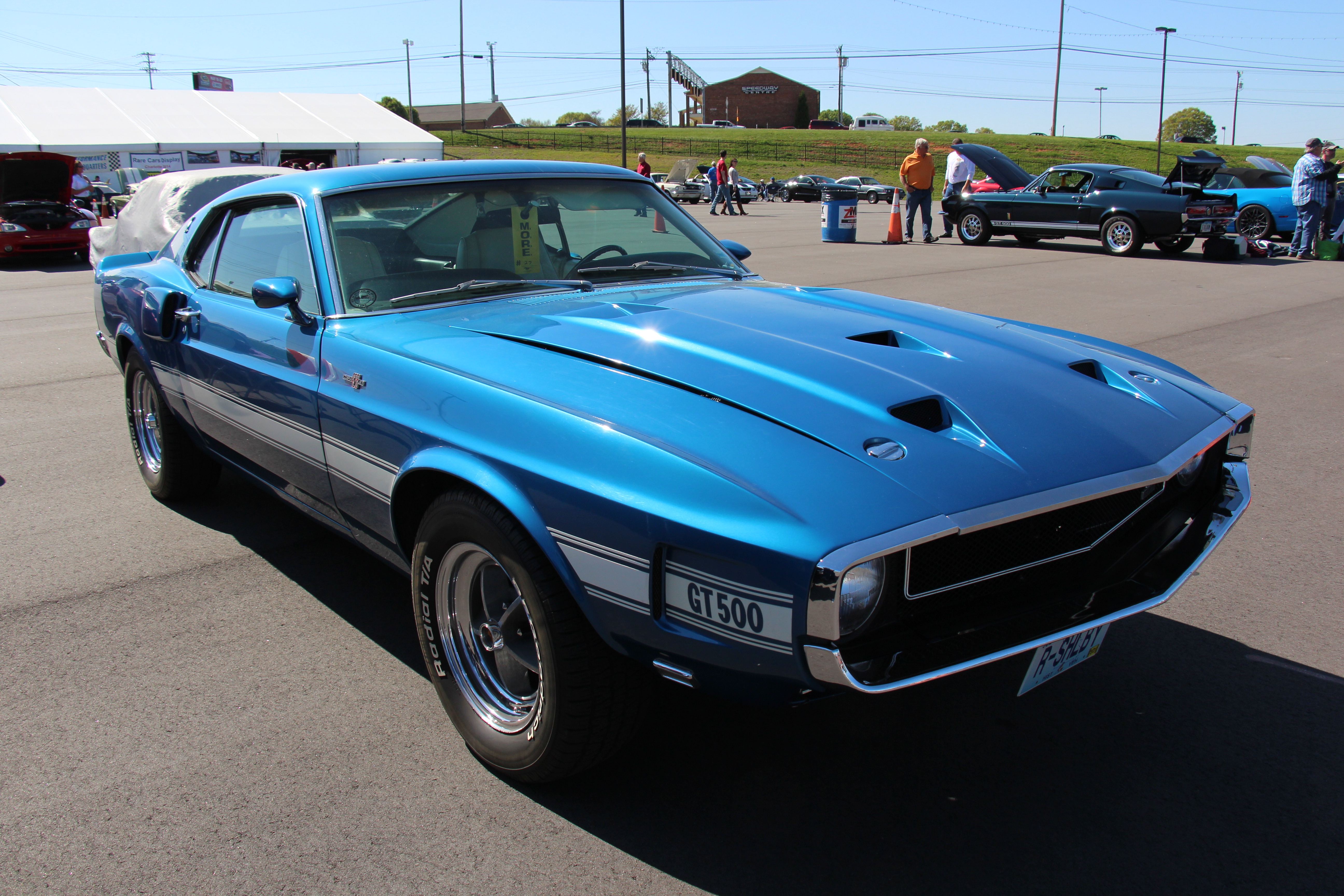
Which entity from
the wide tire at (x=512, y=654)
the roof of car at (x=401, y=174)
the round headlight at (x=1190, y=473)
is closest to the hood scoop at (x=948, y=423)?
the round headlight at (x=1190, y=473)

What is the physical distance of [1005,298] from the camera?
35.0 feet

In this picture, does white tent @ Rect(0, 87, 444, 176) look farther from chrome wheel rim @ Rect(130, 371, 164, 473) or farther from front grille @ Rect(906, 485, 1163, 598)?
front grille @ Rect(906, 485, 1163, 598)

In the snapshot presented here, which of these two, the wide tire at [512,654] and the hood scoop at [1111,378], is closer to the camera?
the wide tire at [512,654]

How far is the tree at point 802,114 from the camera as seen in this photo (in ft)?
331

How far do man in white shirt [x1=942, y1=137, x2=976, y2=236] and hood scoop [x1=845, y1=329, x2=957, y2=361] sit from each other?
15.9m

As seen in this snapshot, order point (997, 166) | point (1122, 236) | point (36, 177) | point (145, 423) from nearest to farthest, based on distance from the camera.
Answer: point (145, 423)
point (1122, 236)
point (36, 177)
point (997, 166)

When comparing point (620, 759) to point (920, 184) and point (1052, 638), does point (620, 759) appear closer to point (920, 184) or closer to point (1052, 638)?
point (1052, 638)

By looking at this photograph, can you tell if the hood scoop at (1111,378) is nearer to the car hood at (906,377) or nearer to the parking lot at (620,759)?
the car hood at (906,377)

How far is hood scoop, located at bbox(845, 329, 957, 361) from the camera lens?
2617 millimetres

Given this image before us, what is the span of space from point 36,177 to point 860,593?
1849 cm

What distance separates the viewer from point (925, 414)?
2205 millimetres

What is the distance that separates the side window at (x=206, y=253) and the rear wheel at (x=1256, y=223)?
17.8 metres

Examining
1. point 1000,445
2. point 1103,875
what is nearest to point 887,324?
point 1000,445

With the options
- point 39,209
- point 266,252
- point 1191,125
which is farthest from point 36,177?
point 1191,125
